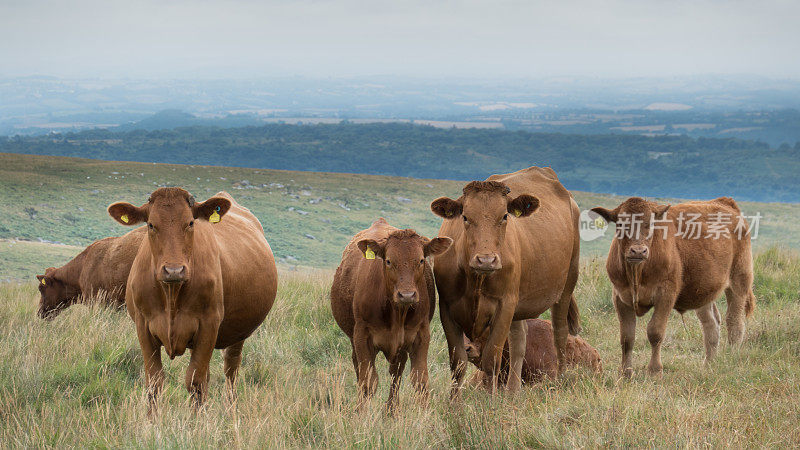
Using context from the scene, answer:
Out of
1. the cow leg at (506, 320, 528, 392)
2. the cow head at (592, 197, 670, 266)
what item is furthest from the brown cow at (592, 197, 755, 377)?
the cow leg at (506, 320, 528, 392)

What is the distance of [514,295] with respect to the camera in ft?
21.4

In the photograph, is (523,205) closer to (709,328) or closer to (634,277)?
(634,277)

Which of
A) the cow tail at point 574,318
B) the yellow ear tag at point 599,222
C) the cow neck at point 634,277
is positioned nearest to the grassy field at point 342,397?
the cow tail at point 574,318

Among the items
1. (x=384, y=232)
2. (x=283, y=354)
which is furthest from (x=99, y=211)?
(x=384, y=232)

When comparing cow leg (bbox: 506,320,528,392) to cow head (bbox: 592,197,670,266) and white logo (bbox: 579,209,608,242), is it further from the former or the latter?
white logo (bbox: 579,209,608,242)

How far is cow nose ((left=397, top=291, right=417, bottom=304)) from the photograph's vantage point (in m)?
5.73

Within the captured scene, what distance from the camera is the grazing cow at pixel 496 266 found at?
612 cm

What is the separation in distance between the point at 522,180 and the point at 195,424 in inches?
166

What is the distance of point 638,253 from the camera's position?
297 inches

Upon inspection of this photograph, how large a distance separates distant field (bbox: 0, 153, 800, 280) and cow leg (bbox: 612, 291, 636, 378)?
7.58 meters

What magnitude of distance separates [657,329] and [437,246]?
3.29m

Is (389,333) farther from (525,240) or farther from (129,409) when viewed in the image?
(129,409)

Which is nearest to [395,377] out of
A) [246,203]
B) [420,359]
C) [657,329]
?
[420,359]

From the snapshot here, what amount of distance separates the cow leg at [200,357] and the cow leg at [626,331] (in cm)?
438
